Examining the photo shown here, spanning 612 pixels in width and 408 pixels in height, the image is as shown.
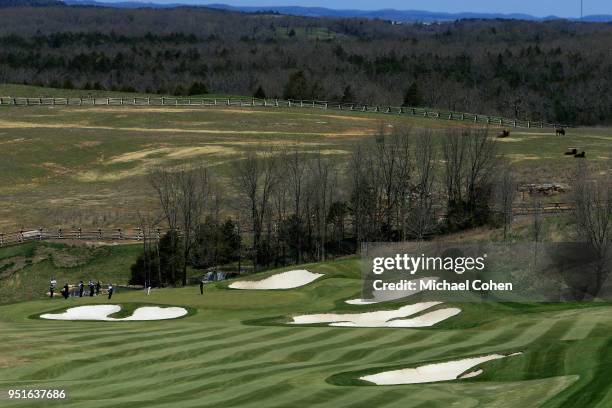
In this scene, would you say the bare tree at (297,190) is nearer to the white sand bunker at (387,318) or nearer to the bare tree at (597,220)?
the bare tree at (597,220)

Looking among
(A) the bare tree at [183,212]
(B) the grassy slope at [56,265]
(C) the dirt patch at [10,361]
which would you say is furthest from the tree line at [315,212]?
(C) the dirt patch at [10,361]

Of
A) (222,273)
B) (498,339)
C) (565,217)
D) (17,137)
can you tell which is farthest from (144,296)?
(17,137)

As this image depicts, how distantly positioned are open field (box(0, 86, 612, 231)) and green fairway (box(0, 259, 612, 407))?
4573cm

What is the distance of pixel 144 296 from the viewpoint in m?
60.4

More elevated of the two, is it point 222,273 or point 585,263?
point 585,263

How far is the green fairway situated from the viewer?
29312 mm

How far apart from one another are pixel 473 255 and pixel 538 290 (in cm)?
375

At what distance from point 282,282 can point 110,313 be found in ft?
37.7

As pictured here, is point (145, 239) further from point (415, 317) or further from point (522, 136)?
point (522, 136)

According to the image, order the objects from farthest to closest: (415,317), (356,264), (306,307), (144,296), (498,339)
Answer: (356,264)
(144,296)
(306,307)
(415,317)
(498,339)

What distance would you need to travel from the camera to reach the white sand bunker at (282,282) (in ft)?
205

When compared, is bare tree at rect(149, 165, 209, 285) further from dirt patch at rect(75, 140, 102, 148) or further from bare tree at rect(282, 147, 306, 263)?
dirt patch at rect(75, 140, 102, 148)

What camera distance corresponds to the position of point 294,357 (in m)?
38.5

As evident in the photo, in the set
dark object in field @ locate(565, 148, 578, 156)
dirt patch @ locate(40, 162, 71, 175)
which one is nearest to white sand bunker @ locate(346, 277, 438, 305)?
dark object in field @ locate(565, 148, 578, 156)
